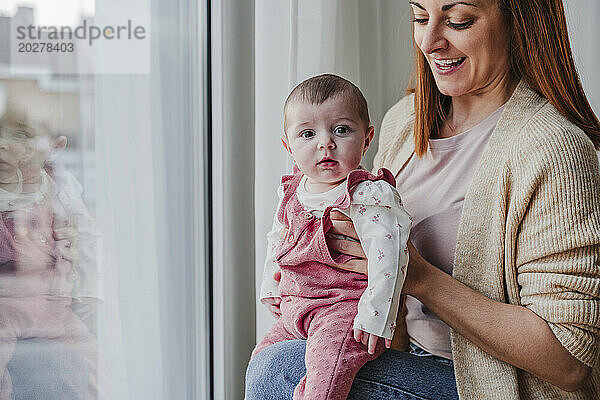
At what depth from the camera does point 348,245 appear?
55.3 inches

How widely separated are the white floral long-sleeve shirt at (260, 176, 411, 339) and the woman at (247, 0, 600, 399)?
72 mm

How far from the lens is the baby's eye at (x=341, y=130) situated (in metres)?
1.41

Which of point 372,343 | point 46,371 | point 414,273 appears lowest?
point 46,371

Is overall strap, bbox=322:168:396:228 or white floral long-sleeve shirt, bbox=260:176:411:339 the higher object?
overall strap, bbox=322:168:396:228

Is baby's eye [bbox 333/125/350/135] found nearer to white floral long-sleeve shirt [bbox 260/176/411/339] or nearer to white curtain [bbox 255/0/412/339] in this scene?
white floral long-sleeve shirt [bbox 260/176/411/339]

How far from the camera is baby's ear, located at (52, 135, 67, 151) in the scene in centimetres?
149

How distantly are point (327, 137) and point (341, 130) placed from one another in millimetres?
37

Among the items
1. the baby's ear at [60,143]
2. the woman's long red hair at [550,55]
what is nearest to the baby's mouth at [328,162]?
the woman's long red hair at [550,55]

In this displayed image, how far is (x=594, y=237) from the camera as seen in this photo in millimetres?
1286

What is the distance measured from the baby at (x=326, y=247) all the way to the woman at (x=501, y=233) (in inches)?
2.0

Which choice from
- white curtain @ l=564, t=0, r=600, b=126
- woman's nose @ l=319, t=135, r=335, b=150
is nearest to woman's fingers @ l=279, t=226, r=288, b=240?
woman's nose @ l=319, t=135, r=335, b=150

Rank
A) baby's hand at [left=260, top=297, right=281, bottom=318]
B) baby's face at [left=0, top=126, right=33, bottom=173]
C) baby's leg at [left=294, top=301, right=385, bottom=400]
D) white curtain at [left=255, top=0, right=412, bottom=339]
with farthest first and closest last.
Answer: white curtain at [left=255, top=0, right=412, bottom=339]
baby's hand at [left=260, top=297, right=281, bottom=318]
baby's face at [left=0, top=126, right=33, bottom=173]
baby's leg at [left=294, top=301, right=385, bottom=400]

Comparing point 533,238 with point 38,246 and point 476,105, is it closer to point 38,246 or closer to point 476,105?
point 476,105

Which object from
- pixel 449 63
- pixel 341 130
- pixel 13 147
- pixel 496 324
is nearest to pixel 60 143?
pixel 13 147
